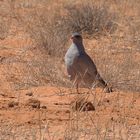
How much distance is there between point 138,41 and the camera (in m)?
13.6

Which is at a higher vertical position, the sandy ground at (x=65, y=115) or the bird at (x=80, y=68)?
the bird at (x=80, y=68)

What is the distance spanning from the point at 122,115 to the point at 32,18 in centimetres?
881

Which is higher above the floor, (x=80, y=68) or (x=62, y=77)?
(x=80, y=68)

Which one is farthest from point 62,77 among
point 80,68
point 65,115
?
point 65,115

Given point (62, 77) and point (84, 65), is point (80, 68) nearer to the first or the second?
point (84, 65)

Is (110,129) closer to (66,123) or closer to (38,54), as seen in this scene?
(66,123)

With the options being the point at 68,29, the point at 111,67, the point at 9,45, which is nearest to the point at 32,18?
the point at 68,29

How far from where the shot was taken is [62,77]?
9453 millimetres

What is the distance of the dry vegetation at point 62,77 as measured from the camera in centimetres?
638

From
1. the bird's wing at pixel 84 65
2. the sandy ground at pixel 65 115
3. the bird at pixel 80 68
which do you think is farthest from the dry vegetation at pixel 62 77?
the bird's wing at pixel 84 65

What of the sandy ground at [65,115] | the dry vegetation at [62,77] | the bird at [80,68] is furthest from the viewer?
the bird at [80,68]

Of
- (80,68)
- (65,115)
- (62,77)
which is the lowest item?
(65,115)

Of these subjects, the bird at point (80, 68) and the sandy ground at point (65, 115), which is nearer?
the sandy ground at point (65, 115)

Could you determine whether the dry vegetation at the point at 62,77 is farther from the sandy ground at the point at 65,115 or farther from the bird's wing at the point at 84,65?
the bird's wing at the point at 84,65
